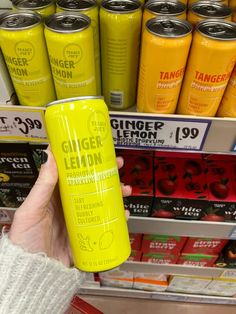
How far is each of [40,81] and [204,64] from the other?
364 millimetres

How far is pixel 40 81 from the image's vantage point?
0.73m

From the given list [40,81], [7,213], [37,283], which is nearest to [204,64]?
[40,81]

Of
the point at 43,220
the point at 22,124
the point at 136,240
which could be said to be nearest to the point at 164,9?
the point at 22,124

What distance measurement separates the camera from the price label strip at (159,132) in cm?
74

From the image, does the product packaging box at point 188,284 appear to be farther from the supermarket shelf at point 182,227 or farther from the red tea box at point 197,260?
the supermarket shelf at point 182,227

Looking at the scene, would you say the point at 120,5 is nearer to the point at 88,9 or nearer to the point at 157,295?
the point at 88,9

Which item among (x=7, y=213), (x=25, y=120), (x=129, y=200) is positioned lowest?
(x=7, y=213)

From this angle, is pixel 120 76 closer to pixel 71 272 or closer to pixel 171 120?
pixel 171 120

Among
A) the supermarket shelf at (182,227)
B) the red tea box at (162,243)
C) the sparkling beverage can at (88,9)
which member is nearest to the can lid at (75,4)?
the sparkling beverage can at (88,9)

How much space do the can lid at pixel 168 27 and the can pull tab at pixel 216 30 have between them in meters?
0.04

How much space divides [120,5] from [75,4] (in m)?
0.11

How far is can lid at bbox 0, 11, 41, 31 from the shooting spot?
2.18ft

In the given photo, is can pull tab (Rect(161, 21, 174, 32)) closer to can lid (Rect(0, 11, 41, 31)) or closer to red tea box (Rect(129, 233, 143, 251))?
can lid (Rect(0, 11, 41, 31))

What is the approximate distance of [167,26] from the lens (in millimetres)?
678
